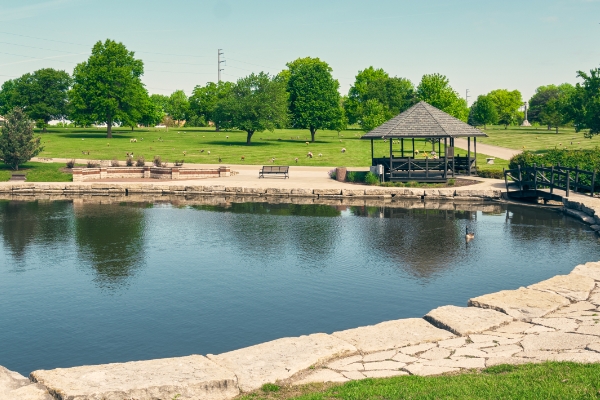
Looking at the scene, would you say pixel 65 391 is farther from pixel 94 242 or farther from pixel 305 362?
pixel 94 242

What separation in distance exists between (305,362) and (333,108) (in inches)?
2855

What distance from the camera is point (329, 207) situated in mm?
30016

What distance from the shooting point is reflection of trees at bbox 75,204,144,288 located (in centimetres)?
1736

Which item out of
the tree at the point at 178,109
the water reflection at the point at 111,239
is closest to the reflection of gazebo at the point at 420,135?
the water reflection at the point at 111,239

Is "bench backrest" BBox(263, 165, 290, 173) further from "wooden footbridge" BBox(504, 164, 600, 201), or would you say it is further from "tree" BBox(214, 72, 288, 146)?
"tree" BBox(214, 72, 288, 146)

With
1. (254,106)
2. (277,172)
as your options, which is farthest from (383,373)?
(254,106)

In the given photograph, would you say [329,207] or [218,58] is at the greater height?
[218,58]

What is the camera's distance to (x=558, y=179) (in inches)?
1196

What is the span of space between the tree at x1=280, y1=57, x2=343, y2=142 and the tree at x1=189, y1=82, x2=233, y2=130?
907 inches

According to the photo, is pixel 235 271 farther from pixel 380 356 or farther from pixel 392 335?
pixel 380 356

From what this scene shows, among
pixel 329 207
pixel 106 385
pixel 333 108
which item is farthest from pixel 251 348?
A: pixel 333 108

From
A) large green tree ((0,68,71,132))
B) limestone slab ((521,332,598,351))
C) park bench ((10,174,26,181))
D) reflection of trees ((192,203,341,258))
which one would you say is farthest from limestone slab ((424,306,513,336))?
large green tree ((0,68,71,132))

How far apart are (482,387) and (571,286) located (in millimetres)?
6222

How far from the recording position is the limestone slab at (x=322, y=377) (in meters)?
8.52
